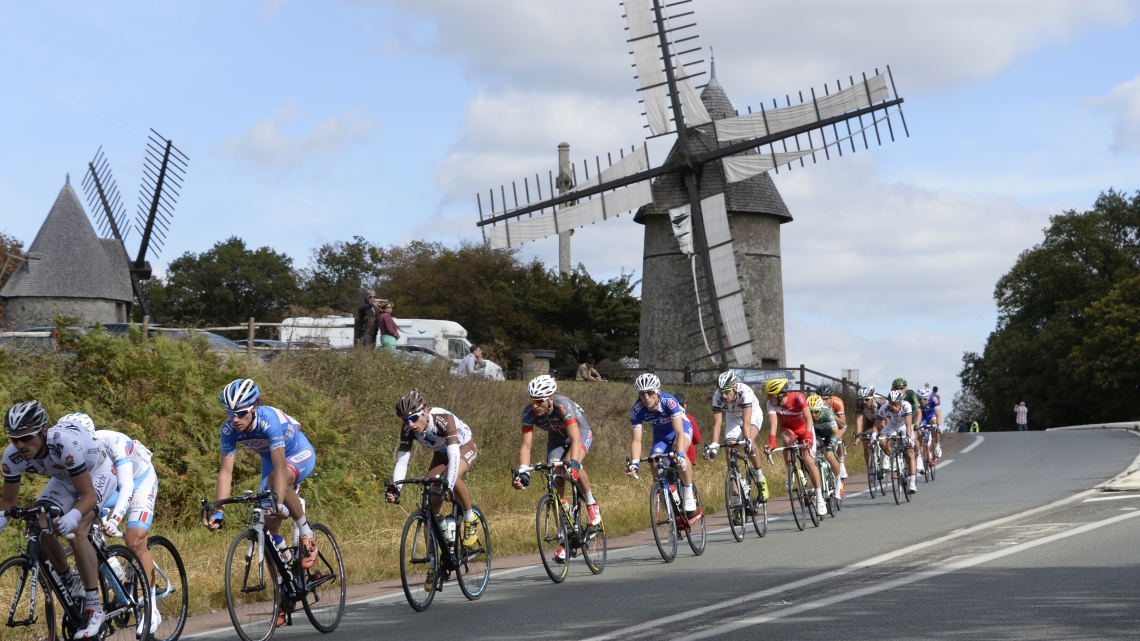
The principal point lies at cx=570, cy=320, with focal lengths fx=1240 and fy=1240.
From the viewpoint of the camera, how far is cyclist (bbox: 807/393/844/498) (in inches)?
695

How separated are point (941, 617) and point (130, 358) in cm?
1439

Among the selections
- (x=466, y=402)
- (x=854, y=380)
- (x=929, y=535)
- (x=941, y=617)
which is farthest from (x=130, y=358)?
(x=854, y=380)

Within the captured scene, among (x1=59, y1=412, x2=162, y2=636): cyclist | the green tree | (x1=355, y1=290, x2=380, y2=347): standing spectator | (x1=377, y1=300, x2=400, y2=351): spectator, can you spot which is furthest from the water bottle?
the green tree

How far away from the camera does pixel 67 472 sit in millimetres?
8102

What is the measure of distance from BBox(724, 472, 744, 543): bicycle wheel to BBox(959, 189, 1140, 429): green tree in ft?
205

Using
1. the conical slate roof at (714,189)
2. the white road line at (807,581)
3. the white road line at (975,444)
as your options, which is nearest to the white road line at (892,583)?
the white road line at (807,581)

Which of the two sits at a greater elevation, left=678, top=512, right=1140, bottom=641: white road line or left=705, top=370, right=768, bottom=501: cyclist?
left=705, top=370, right=768, bottom=501: cyclist

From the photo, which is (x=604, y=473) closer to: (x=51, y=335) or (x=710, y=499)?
(x=710, y=499)

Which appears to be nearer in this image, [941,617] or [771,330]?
[941,617]

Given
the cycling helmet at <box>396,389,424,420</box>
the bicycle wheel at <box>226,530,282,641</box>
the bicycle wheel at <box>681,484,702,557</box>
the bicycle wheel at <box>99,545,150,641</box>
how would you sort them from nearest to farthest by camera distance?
the bicycle wheel at <box>99,545,150,641</box>
the bicycle wheel at <box>226,530,282,641</box>
the cycling helmet at <box>396,389,424,420</box>
the bicycle wheel at <box>681,484,702,557</box>

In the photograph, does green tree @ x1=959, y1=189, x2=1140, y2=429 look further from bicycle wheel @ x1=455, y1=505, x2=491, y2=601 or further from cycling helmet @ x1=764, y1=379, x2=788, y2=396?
bicycle wheel @ x1=455, y1=505, x2=491, y2=601

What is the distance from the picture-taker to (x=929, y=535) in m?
13.9

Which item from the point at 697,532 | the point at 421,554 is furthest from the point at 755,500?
the point at 421,554

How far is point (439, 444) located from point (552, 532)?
61.7 inches
